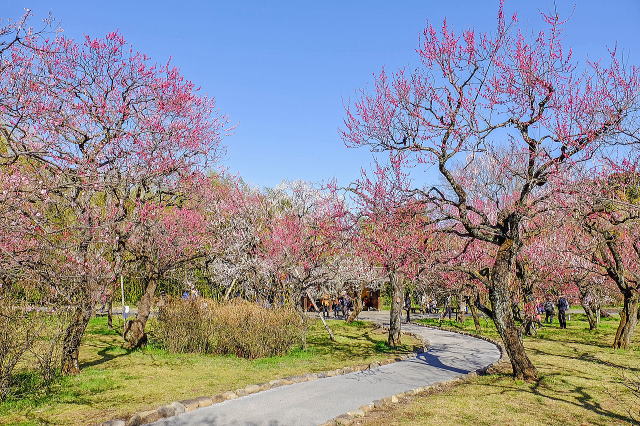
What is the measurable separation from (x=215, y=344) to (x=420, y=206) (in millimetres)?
8052

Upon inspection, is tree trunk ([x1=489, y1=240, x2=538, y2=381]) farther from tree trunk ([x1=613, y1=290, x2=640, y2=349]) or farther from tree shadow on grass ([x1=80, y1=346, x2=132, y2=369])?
tree shadow on grass ([x1=80, y1=346, x2=132, y2=369])

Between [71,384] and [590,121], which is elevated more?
[590,121]

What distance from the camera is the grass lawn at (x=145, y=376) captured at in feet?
26.6

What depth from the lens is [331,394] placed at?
951 cm

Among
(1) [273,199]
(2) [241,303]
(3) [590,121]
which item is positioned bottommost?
(2) [241,303]

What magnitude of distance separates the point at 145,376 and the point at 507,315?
353 inches

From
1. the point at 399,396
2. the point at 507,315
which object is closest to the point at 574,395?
the point at 507,315

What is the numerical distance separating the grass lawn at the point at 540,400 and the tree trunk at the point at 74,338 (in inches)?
293

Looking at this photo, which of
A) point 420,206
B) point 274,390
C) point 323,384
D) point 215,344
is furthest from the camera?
point 215,344

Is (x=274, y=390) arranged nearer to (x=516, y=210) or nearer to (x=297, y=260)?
(x=516, y=210)

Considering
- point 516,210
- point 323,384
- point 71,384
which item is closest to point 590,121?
point 516,210

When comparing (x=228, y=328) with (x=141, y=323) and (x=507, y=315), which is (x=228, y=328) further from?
(x=507, y=315)

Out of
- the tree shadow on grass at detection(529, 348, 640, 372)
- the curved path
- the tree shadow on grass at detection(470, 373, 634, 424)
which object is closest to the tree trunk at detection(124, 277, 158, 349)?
the curved path

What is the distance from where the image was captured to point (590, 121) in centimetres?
1065
